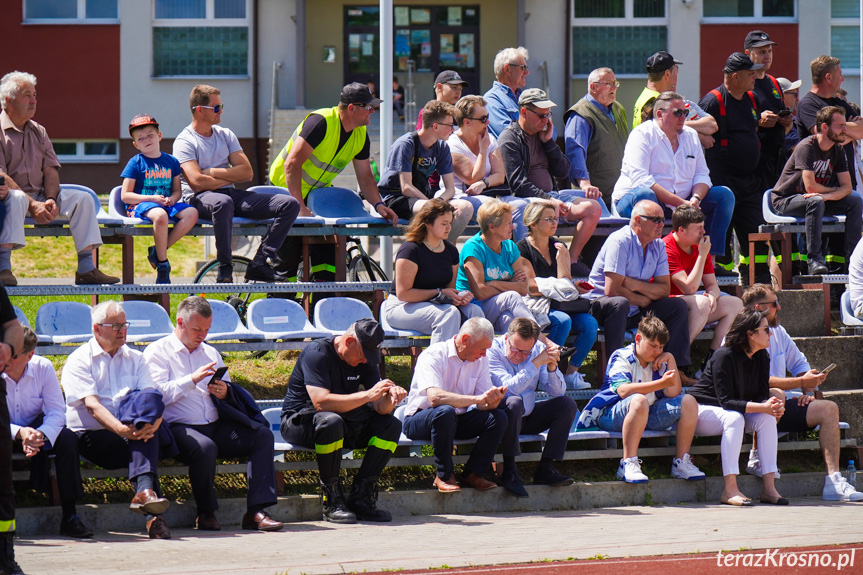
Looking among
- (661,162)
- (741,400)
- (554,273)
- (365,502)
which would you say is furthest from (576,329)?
(365,502)

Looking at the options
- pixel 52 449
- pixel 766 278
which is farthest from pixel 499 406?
pixel 766 278

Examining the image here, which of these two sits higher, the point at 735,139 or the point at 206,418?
the point at 735,139

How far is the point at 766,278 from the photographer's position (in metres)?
10.7

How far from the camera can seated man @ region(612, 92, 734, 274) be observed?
9875 millimetres

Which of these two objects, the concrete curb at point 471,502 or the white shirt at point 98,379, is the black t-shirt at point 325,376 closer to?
the concrete curb at point 471,502

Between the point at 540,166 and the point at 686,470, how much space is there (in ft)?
10.8

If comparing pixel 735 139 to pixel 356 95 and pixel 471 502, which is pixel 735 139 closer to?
pixel 356 95

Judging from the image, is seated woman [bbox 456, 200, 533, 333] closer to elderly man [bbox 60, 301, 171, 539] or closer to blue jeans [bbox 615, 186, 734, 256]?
blue jeans [bbox 615, 186, 734, 256]

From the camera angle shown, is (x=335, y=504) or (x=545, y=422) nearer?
(x=335, y=504)

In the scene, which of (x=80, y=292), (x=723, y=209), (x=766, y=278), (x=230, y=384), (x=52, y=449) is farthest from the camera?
(x=766, y=278)

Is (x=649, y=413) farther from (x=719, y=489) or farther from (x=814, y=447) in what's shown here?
(x=814, y=447)

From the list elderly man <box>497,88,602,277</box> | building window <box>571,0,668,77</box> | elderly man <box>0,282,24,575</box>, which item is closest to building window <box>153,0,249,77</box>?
building window <box>571,0,668,77</box>

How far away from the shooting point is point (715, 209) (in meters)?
10.0

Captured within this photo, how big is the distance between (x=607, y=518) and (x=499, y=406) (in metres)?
1.10
